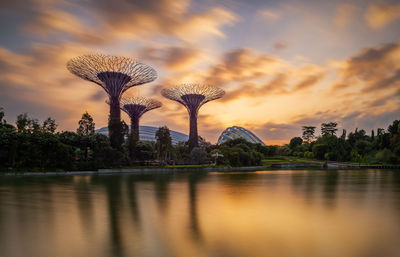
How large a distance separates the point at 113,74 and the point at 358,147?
79.3 m

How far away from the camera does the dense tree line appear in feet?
212

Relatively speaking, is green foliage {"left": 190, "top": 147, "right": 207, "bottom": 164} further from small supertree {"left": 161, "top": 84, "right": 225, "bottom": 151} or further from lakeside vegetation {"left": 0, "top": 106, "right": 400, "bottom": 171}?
small supertree {"left": 161, "top": 84, "right": 225, "bottom": 151}

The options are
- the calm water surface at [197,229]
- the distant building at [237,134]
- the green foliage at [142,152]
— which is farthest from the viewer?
the distant building at [237,134]

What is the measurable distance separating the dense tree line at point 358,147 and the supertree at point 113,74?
5722 cm

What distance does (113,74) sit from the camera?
5244 cm

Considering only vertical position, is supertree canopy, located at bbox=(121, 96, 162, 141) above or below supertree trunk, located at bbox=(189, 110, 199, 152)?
above

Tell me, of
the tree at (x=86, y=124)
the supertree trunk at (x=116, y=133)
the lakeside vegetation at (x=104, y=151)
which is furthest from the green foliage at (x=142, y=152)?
the tree at (x=86, y=124)

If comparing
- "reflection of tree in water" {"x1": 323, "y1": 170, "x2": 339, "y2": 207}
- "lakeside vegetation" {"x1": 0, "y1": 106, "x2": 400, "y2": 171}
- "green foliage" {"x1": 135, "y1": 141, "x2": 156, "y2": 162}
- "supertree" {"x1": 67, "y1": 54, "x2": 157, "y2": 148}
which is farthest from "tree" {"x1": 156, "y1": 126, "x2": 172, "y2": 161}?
"reflection of tree in water" {"x1": 323, "y1": 170, "x2": 339, "y2": 207}

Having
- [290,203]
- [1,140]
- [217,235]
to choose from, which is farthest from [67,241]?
[1,140]

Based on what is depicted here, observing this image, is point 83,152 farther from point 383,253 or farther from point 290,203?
point 383,253

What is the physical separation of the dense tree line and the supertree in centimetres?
5722

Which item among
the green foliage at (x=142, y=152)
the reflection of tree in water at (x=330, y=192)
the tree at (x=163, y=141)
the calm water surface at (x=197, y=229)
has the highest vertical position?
the tree at (x=163, y=141)

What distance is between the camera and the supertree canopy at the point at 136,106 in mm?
76688

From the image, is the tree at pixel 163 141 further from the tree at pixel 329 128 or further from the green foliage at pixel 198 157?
the tree at pixel 329 128
